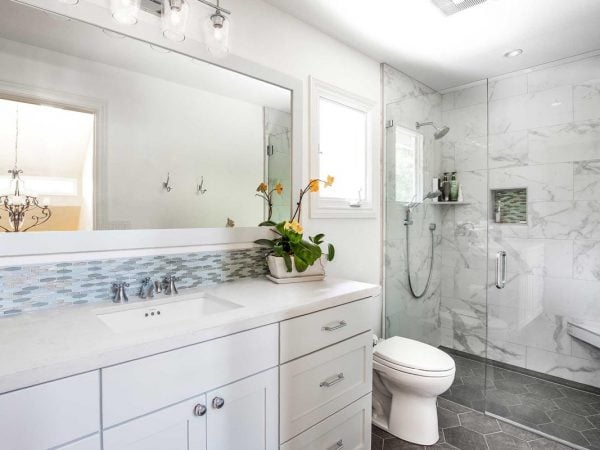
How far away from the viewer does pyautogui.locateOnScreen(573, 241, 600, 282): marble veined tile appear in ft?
8.06

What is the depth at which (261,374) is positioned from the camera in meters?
1.17

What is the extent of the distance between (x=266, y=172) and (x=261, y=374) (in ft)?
3.31

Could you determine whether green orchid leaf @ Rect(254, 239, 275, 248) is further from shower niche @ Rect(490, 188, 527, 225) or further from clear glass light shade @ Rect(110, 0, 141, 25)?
shower niche @ Rect(490, 188, 527, 225)

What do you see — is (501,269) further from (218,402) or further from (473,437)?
(218,402)

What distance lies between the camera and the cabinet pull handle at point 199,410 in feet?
3.32

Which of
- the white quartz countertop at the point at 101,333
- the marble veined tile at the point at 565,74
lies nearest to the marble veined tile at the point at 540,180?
the marble veined tile at the point at 565,74

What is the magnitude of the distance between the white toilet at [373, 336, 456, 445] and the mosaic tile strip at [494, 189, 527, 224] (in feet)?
4.55

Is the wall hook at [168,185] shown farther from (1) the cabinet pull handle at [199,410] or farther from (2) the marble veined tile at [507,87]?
(2) the marble veined tile at [507,87]

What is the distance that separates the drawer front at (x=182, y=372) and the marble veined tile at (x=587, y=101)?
2668mm

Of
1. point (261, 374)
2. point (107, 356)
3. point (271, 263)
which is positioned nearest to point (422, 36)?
point (271, 263)

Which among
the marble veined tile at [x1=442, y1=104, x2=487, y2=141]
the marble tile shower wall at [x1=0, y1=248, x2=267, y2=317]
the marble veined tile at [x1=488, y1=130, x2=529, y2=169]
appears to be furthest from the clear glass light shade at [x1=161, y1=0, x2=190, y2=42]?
the marble veined tile at [x1=488, y1=130, x2=529, y2=169]

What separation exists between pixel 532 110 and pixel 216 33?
2.52m

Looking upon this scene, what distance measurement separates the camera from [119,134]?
1.34 m

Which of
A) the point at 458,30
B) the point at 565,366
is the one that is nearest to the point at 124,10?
the point at 458,30
